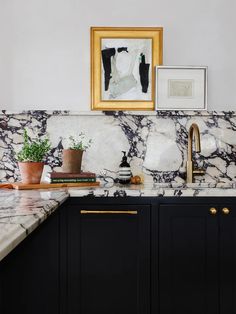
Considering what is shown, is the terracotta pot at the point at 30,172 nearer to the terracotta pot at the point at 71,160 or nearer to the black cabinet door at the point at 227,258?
the terracotta pot at the point at 71,160

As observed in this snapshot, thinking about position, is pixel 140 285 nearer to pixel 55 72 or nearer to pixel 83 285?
pixel 83 285

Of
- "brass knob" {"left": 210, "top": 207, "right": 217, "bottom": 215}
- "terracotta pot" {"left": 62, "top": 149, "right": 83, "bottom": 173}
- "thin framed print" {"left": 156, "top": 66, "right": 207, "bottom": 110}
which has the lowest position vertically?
"brass knob" {"left": 210, "top": 207, "right": 217, "bottom": 215}

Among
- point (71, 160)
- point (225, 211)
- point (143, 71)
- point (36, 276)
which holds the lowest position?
point (36, 276)

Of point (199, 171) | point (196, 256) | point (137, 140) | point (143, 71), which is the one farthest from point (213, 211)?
point (143, 71)

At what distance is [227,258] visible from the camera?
2.09 meters

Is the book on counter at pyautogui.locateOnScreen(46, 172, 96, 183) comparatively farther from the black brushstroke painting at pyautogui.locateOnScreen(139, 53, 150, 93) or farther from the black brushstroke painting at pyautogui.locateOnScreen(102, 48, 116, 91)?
the black brushstroke painting at pyautogui.locateOnScreen(139, 53, 150, 93)

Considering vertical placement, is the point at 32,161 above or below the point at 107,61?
below

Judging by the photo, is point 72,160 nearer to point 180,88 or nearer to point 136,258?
point 136,258

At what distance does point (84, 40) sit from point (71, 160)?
847 millimetres

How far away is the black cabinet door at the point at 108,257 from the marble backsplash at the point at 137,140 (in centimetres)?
66

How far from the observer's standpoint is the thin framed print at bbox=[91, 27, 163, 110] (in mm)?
2725

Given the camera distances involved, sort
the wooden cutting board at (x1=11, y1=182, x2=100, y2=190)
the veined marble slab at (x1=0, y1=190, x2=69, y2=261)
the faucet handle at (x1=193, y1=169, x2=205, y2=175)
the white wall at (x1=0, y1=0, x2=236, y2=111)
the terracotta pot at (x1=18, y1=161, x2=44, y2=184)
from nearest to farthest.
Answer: the veined marble slab at (x1=0, y1=190, x2=69, y2=261), the wooden cutting board at (x1=11, y1=182, x2=100, y2=190), the terracotta pot at (x1=18, y1=161, x2=44, y2=184), the faucet handle at (x1=193, y1=169, x2=205, y2=175), the white wall at (x1=0, y1=0, x2=236, y2=111)

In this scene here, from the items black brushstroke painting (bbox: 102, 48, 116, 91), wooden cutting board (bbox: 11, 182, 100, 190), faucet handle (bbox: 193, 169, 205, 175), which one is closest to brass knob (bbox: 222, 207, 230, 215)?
faucet handle (bbox: 193, 169, 205, 175)

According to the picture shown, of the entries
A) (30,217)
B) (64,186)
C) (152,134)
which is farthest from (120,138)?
(30,217)
